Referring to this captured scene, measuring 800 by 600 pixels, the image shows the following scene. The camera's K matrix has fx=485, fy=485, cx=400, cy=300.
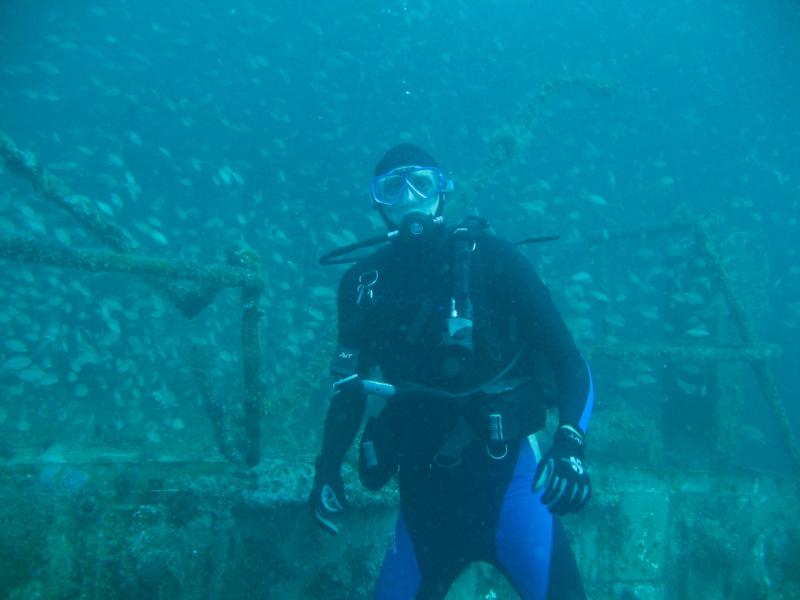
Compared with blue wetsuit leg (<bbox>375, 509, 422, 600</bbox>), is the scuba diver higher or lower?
higher

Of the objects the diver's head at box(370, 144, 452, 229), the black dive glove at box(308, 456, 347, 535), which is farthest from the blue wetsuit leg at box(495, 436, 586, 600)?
the diver's head at box(370, 144, 452, 229)

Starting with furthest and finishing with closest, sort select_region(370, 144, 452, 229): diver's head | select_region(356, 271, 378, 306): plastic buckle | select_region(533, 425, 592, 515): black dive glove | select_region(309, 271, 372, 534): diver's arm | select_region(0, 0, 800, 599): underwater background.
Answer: select_region(0, 0, 800, 599): underwater background < select_region(370, 144, 452, 229): diver's head < select_region(356, 271, 378, 306): plastic buckle < select_region(309, 271, 372, 534): diver's arm < select_region(533, 425, 592, 515): black dive glove

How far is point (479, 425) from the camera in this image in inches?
97.5

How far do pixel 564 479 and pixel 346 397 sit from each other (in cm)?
147

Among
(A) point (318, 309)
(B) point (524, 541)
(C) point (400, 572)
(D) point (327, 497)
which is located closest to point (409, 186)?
(D) point (327, 497)

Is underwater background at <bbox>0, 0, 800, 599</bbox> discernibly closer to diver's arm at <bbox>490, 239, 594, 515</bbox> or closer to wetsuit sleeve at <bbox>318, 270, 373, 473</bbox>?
wetsuit sleeve at <bbox>318, 270, 373, 473</bbox>

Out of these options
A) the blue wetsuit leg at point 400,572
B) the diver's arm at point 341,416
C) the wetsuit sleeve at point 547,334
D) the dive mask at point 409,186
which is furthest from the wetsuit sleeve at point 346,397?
the wetsuit sleeve at point 547,334

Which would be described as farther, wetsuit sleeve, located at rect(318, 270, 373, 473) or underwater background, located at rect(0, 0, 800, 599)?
underwater background, located at rect(0, 0, 800, 599)

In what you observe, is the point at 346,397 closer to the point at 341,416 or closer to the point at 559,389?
the point at 341,416

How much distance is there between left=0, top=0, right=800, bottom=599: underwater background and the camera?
3430 mm

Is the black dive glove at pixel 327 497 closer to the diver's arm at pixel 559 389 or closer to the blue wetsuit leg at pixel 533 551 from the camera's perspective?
the blue wetsuit leg at pixel 533 551

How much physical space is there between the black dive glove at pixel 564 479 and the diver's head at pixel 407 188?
168cm

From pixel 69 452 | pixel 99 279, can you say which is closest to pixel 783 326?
pixel 69 452

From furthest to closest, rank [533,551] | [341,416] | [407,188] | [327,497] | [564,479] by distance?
[407,188] → [341,416] → [327,497] → [533,551] → [564,479]
